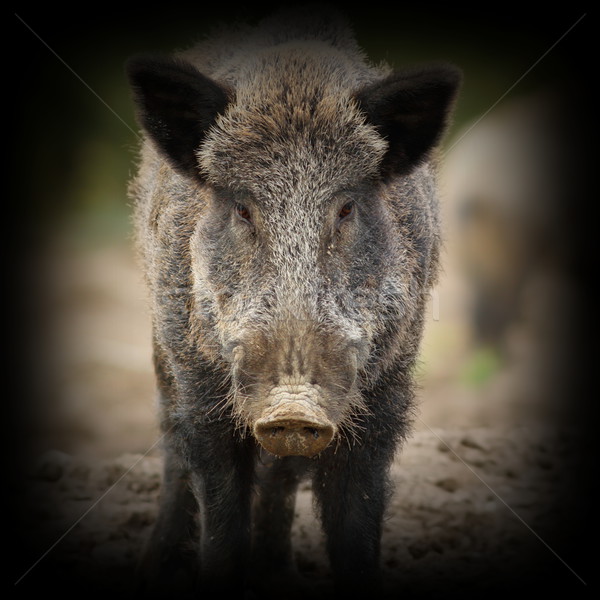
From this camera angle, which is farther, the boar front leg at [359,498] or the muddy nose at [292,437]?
the boar front leg at [359,498]

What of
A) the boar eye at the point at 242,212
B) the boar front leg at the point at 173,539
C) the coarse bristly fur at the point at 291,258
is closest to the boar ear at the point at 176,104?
the coarse bristly fur at the point at 291,258

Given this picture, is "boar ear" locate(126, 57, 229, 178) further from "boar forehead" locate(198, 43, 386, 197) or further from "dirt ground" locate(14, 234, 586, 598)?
"dirt ground" locate(14, 234, 586, 598)

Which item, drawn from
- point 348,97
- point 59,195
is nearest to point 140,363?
point 59,195

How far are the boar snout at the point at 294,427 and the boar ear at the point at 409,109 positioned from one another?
143 centimetres

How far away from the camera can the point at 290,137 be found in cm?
355

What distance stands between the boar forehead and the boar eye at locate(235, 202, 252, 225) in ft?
0.30

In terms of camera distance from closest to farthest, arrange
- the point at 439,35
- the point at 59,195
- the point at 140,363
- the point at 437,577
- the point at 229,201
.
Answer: the point at 229,201 < the point at 437,577 < the point at 439,35 < the point at 140,363 < the point at 59,195

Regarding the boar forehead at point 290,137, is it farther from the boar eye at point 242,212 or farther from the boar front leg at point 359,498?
the boar front leg at point 359,498

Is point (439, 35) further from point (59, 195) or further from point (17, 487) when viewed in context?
Result: point (59, 195)

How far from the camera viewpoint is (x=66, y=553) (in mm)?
5164

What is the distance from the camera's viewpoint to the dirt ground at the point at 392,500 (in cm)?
501

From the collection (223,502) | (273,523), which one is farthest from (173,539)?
Result: (223,502)

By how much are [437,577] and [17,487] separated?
319 centimetres

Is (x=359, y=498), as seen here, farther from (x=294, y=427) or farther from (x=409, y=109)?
(x=409, y=109)
